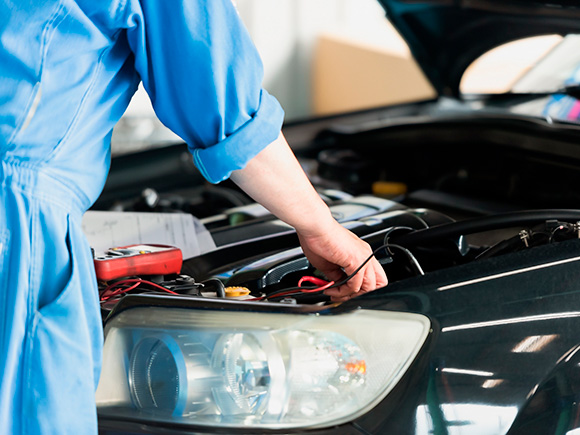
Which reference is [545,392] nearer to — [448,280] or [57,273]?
[448,280]

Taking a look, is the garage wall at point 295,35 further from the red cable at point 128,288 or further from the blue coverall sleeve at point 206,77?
the blue coverall sleeve at point 206,77

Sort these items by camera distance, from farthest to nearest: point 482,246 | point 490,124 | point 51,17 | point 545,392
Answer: point 490,124 → point 482,246 → point 545,392 → point 51,17

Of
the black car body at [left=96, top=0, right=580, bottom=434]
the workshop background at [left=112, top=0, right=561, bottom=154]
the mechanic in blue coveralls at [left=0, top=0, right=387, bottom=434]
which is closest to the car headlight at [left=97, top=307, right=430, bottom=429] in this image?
the black car body at [left=96, top=0, right=580, bottom=434]

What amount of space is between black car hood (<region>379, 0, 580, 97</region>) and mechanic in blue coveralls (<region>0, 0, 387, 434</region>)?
41.6 inches

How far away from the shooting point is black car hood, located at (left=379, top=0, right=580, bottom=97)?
1551 millimetres

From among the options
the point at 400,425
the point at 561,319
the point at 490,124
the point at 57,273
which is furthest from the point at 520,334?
the point at 490,124

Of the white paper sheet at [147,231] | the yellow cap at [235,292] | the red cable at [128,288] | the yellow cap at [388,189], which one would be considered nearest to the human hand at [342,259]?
the yellow cap at [235,292]

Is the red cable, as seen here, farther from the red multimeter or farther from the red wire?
the red wire

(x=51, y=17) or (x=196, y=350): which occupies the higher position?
(x=51, y=17)

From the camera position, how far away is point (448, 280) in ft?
2.56

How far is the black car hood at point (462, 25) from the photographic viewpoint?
1.55 m

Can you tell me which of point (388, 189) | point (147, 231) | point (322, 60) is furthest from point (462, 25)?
point (322, 60)

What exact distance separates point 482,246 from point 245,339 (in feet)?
1.90

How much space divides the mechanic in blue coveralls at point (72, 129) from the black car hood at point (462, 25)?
1.06 metres
